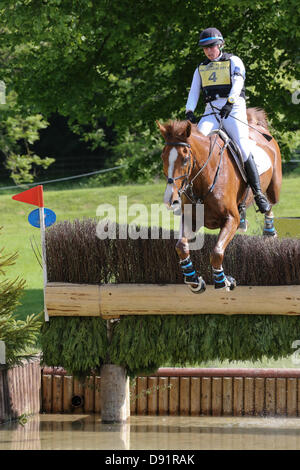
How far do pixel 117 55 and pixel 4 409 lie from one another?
25.7 feet

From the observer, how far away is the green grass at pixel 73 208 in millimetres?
24094

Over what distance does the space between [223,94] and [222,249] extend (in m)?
1.84

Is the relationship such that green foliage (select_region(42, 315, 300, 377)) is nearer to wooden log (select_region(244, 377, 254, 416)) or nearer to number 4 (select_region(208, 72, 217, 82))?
wooden log (select_region(244, 377, 254, 416))

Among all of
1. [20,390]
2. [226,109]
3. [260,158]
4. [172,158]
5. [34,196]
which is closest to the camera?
[172,158]

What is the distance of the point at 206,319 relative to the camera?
10.5 metres

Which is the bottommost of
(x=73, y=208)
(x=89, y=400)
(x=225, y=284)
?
→ (x=89, y=400)

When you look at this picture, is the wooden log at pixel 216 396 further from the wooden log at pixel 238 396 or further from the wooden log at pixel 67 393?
the wooden log at pixel 67 393

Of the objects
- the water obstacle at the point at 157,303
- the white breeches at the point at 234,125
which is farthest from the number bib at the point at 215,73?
the water obstacle at the point at 157,303

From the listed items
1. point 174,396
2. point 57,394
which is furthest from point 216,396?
point 57,394

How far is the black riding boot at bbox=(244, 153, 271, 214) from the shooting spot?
9359mm

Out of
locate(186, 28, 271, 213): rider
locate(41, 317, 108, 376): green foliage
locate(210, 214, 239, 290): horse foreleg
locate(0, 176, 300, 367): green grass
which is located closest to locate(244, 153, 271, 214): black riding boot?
locate(186, 28, 271, 213): rider

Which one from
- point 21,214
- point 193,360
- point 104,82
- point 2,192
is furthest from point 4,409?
point 2,192

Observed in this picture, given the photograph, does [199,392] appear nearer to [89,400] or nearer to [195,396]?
[195,396]

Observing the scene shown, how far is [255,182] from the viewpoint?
941cm
